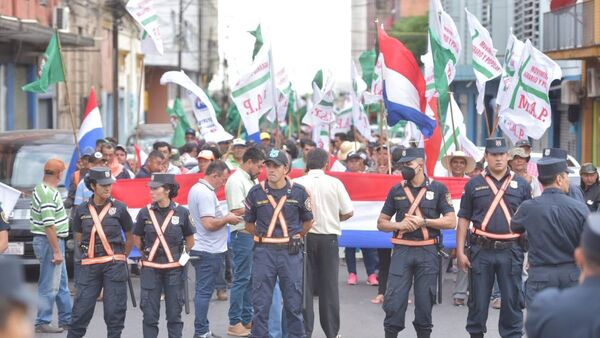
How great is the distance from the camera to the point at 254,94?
15812mm

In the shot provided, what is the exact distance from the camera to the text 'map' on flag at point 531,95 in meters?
14.7

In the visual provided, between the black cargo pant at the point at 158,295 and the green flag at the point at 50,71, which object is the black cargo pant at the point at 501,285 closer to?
the black cargo pant at the point at 158,295

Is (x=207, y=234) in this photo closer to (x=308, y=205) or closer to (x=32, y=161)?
(x=308, y=205)

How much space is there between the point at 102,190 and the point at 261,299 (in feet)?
5.39

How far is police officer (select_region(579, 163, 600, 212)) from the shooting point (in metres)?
13.7

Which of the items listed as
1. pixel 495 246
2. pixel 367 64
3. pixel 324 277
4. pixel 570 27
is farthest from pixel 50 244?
pixel 570 27

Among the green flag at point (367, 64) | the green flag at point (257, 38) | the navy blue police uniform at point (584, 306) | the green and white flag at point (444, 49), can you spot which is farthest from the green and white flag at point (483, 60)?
the navy blue police uniform at point (584, 306)

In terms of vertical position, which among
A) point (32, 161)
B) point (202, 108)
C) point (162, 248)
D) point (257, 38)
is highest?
point (257, 38)

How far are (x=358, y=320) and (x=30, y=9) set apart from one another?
22.3 metres

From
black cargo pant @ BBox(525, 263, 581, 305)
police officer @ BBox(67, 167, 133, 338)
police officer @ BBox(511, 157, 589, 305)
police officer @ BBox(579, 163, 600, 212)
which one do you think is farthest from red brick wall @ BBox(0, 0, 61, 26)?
black cargo pant @ BBox(525, 263, 581, 305)

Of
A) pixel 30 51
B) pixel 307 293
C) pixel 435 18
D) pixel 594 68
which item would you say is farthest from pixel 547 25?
pixel 307 293

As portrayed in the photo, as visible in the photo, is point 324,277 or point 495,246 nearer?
point 495,246

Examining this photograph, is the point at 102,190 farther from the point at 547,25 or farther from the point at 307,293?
the point at 547,25

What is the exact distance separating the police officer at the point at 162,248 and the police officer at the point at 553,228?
2955 mm
